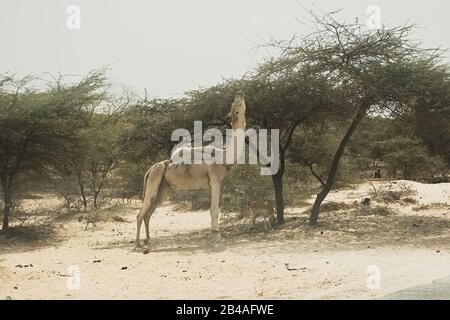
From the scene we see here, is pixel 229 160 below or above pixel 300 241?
above

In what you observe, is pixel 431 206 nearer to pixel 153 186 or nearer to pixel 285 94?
pixel 285 94

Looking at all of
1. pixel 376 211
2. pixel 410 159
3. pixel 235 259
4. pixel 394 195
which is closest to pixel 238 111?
pixel 235 259

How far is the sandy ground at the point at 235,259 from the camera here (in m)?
8.30

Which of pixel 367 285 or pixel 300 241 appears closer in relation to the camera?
pixel 367 285

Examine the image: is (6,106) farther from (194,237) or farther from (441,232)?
(441,232)

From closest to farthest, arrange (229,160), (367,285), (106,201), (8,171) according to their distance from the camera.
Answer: (367,285)
(229,160)
(8,171)
(106,201)

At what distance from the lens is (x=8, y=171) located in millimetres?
15484

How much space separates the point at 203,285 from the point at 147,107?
8.10 m

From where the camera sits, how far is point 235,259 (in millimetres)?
10953

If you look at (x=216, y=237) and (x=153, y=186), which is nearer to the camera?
(x=216, y=237)

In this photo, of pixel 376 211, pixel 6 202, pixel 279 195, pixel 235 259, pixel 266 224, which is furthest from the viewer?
pixel 376 211

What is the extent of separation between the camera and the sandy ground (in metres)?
8.30

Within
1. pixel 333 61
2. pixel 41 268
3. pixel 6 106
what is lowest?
pixel 41 268

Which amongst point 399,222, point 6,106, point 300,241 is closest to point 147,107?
point 6,106
